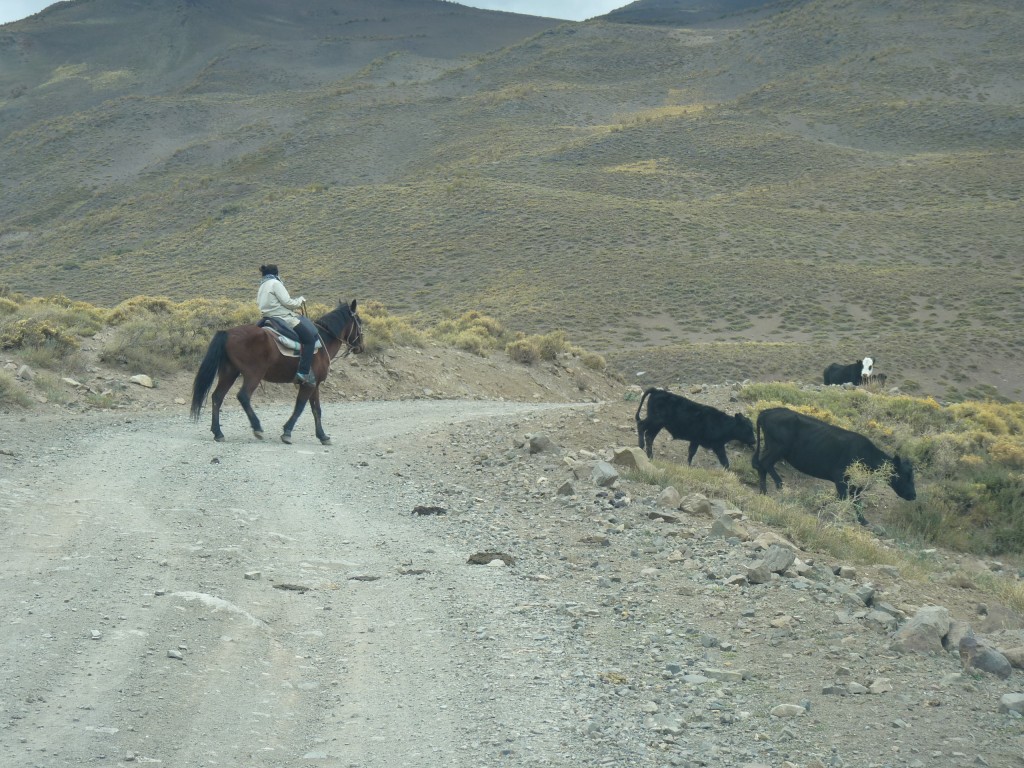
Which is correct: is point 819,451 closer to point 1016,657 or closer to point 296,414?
point 296,414

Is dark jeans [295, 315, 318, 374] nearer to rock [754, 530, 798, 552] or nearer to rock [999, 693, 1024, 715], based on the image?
rock [754, 530, 798, 552]

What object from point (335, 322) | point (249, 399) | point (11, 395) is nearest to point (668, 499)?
point (249, 399)

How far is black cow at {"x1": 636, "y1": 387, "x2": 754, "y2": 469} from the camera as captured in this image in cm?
1652

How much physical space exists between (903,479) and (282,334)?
8867 mm

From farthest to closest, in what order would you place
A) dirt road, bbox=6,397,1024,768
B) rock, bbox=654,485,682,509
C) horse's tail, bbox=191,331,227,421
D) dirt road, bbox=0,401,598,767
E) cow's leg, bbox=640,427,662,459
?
cow's leg, bbox=640,427,662,459, horse's tail, bbox=191,331,227,421, rock, bbox=654,485,682,509, dirt road, bbox=6,397,1024,768, dirt road, bbox=0,401,598,767

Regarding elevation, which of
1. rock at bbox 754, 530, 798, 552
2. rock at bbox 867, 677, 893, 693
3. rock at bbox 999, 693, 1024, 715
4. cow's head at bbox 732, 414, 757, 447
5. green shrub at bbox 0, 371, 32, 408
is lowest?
cow's head at bbox 732, 414, 757, 447

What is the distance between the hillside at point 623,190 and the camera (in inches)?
2002

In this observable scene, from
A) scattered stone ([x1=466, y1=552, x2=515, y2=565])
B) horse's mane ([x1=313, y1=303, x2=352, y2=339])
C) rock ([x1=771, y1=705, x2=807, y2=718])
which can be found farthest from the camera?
horse's mane ([x1=313, y1=303, x2=352, y2=339])

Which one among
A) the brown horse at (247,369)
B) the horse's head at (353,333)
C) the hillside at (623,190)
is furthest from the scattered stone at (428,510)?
the hillside at (623,190)

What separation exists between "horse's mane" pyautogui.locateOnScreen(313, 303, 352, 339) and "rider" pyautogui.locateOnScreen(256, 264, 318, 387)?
2.14ft

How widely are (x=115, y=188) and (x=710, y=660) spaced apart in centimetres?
10092

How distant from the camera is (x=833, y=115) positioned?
314 feet

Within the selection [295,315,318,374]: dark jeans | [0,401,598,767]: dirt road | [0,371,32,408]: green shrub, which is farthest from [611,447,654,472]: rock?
[0,371,32,408]: green shrub

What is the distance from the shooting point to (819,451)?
15672mm
